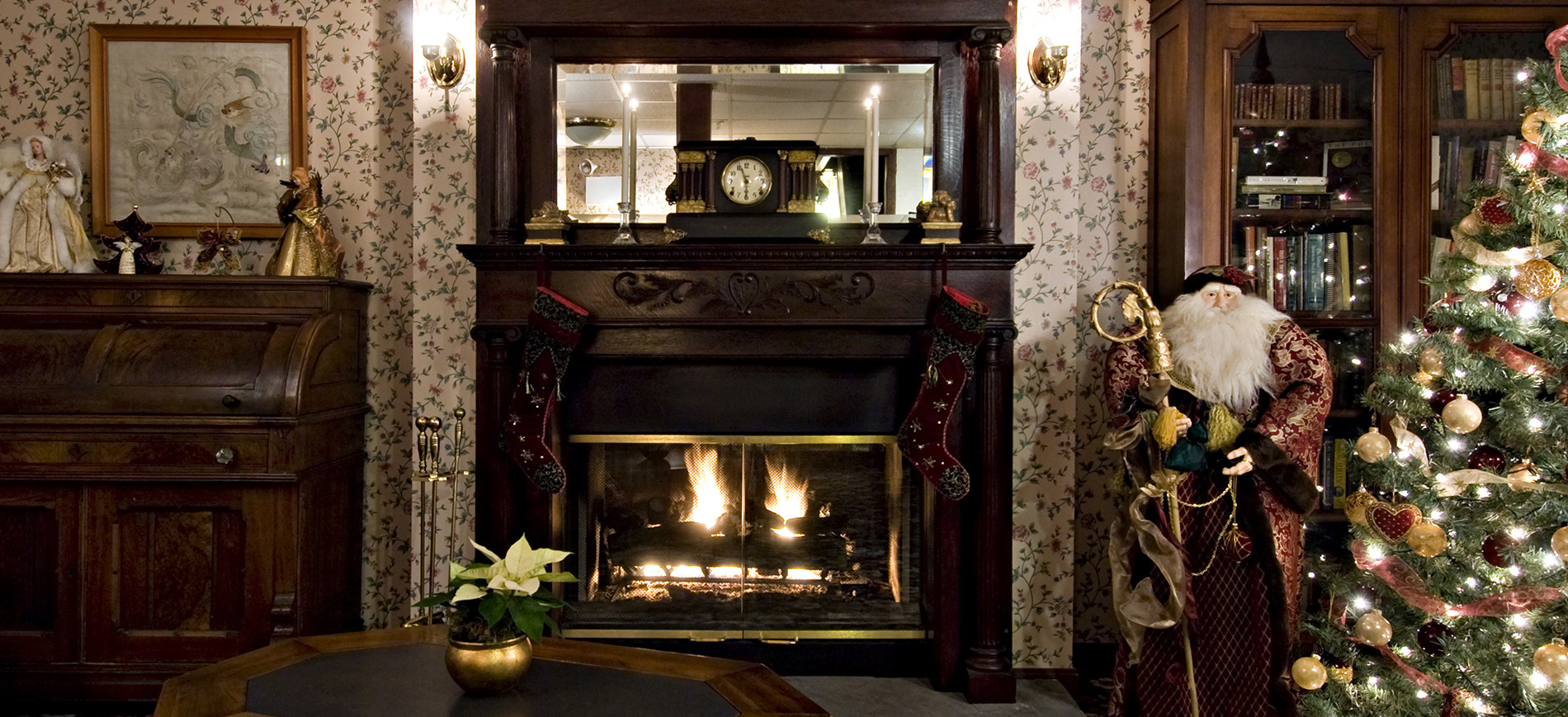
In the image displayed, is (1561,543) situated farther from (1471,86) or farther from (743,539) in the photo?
(743,539)

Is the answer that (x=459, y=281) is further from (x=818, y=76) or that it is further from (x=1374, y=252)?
(x=1374, y=252)

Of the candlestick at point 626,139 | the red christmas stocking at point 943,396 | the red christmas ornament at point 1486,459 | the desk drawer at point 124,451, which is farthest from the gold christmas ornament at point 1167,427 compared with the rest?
the desk drawer at point 124,451

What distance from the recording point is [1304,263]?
2.84m

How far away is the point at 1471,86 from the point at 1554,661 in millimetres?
1761

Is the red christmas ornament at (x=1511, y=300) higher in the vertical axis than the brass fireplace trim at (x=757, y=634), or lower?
higher

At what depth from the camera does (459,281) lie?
3055mm

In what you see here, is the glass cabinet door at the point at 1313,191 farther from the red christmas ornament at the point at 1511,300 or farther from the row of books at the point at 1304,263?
the red christmas ornament at the point at 1511,300

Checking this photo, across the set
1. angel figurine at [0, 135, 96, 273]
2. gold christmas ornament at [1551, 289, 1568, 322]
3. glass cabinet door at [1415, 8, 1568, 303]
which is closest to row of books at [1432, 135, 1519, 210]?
glass cabinet door at [1415, 8, 1568, 303]

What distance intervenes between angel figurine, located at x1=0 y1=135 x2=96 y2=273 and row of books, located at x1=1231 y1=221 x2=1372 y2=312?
3667 mm

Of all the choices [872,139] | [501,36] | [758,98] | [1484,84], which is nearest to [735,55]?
[758,98]

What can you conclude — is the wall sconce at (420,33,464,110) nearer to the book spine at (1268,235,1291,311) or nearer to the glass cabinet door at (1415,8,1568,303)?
the book spine at (1268,235,1291,311)

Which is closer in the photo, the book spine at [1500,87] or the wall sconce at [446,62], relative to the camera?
the book spine at [1500,87]

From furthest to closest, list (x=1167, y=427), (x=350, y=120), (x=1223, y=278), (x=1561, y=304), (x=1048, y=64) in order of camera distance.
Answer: (x=350, y=120)
(x=1048, y=64)
(x=1223, y=278)
(x=1167, y=427)
(x=1561, y=304)

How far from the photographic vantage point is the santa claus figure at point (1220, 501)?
7.97 ft
